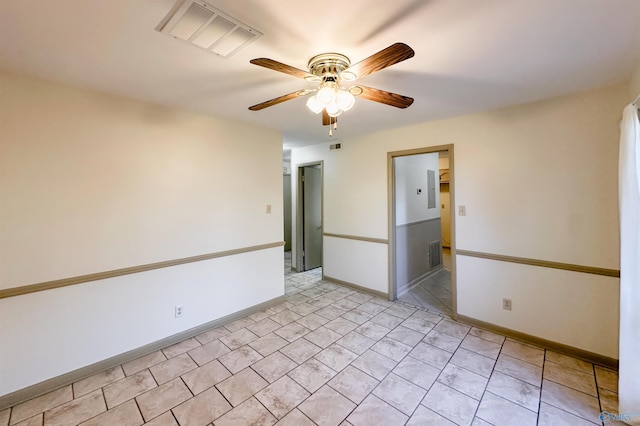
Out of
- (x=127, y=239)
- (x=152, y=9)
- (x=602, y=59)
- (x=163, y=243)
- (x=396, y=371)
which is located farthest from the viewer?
(x=163, y=243)

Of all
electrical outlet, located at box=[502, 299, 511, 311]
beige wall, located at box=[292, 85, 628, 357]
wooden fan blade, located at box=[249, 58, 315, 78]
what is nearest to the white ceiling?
wooden fan blade, located at box=[249, 58, 315, 78]

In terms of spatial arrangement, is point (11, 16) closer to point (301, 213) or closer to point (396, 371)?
point (396, 371)

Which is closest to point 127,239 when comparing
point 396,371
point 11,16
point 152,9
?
point 11,16

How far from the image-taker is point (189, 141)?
2721mm

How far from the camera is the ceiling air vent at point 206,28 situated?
4.09 ft

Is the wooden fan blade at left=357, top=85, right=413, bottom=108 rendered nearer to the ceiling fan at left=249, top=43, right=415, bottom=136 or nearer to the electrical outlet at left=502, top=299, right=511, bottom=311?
the ceiling fan at left=249, top=43, right=415, bottom=136

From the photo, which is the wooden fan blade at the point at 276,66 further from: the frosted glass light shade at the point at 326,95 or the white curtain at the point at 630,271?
the white curtain at the point at 630,271

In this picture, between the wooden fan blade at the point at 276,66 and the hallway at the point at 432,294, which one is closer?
the wooden fan blade at the point at 276,66

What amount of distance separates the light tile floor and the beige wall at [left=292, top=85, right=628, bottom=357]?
13.1 inches

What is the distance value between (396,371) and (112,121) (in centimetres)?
326

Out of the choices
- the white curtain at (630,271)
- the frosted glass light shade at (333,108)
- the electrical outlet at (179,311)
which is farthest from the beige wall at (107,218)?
the white curtain at (630,271)

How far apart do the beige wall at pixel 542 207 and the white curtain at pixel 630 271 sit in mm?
689

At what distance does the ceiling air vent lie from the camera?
1245 millimetres

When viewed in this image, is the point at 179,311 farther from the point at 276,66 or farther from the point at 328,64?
the point at 328,64
